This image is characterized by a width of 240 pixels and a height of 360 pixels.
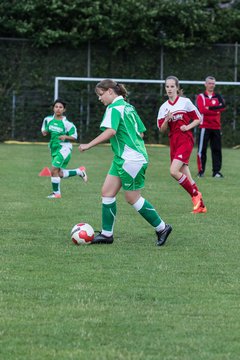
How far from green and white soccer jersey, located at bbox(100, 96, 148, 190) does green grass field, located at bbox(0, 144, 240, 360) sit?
0.70 m

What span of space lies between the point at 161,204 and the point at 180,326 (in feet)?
23.4

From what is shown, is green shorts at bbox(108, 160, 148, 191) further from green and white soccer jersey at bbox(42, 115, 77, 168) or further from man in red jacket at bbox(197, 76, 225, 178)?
man in red jacket at bbox(197, 76, 225, 178)

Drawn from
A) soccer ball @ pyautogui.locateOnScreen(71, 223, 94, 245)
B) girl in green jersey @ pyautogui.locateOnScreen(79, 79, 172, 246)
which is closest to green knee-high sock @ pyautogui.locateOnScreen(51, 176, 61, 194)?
girl in green jersey @ pyautogui.locateOnScreen(79, 79, 172, 246)

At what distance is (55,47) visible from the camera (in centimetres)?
3309

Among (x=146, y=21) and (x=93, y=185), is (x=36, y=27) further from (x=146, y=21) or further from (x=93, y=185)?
(x=93, y=185)

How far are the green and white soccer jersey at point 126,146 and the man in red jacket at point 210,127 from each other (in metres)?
9.24

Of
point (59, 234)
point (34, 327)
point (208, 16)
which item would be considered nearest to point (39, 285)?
point (34, 327)

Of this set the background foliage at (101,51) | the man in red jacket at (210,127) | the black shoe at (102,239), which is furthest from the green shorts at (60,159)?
the background foliage at (101,51)

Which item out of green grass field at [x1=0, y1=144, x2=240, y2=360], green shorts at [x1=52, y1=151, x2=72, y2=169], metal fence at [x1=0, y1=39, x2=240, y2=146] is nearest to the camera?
green grass field at [x1=0, y1=144, x2=240, y2=360]

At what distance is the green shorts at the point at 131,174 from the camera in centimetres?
863

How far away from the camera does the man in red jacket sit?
1800 centimetres

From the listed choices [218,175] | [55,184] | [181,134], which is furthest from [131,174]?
[218,175]

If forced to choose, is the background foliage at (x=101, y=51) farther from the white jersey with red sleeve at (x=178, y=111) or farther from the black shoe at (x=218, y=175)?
the white jersey with red sleeve at (x=178, y=111)

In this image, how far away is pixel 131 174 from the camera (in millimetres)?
8625
